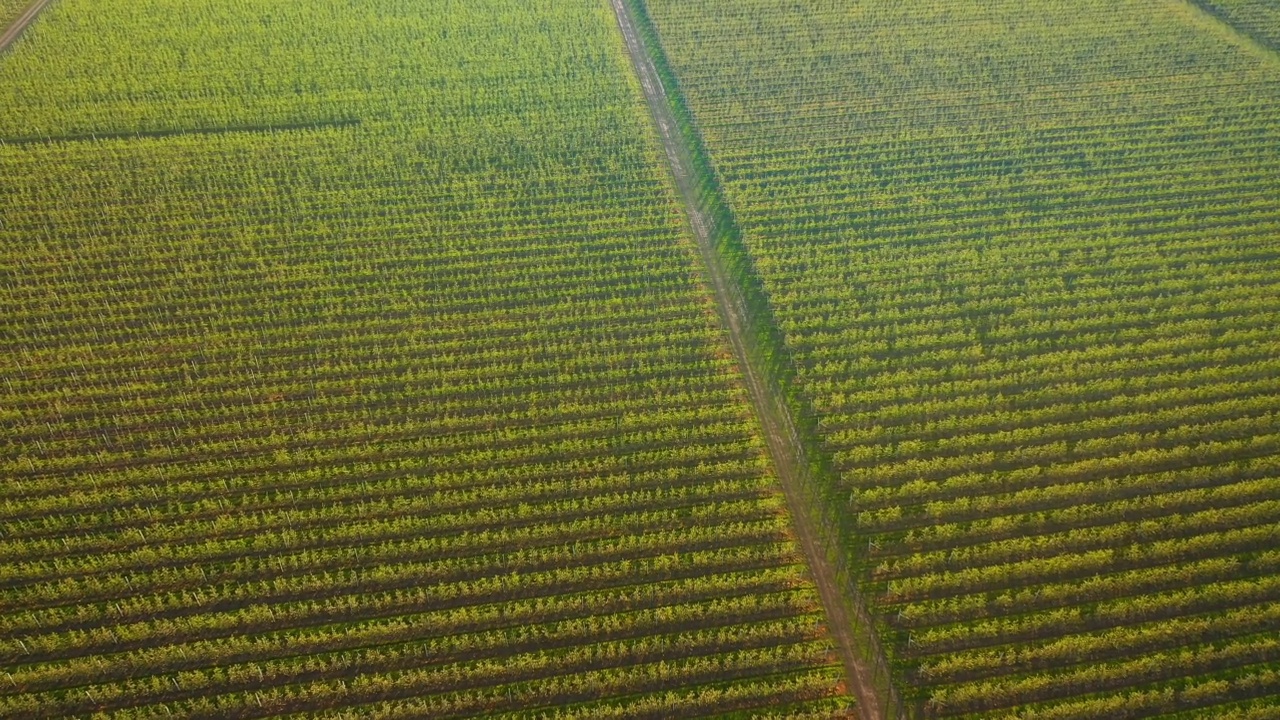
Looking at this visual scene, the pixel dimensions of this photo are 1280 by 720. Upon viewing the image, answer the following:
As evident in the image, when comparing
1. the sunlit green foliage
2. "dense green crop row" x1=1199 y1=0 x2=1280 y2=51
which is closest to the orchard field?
"dense green crop row" x1=1199 y1=0 x2=1280 y2=51

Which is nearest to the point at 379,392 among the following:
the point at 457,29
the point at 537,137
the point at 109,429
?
the point at 109,429

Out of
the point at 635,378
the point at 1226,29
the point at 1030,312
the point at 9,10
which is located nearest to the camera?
the point at 635,378

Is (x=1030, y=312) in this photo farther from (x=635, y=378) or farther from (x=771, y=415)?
(x=635, y=378)

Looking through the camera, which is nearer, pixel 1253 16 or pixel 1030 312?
pixel 1030 312

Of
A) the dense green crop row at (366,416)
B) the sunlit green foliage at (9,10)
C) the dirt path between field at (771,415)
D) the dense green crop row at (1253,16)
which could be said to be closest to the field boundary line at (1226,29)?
the dense green crop row at (1253,16)

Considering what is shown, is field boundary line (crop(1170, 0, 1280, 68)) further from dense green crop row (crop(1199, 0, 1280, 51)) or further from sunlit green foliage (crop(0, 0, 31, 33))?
sunlit green foliage (crop(0, 0, 31, 33))

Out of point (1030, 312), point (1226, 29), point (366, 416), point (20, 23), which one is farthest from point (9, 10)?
point (1226, 29)

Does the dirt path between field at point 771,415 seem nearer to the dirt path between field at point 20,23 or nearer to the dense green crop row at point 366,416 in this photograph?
the dense green crop row at point 366,416
